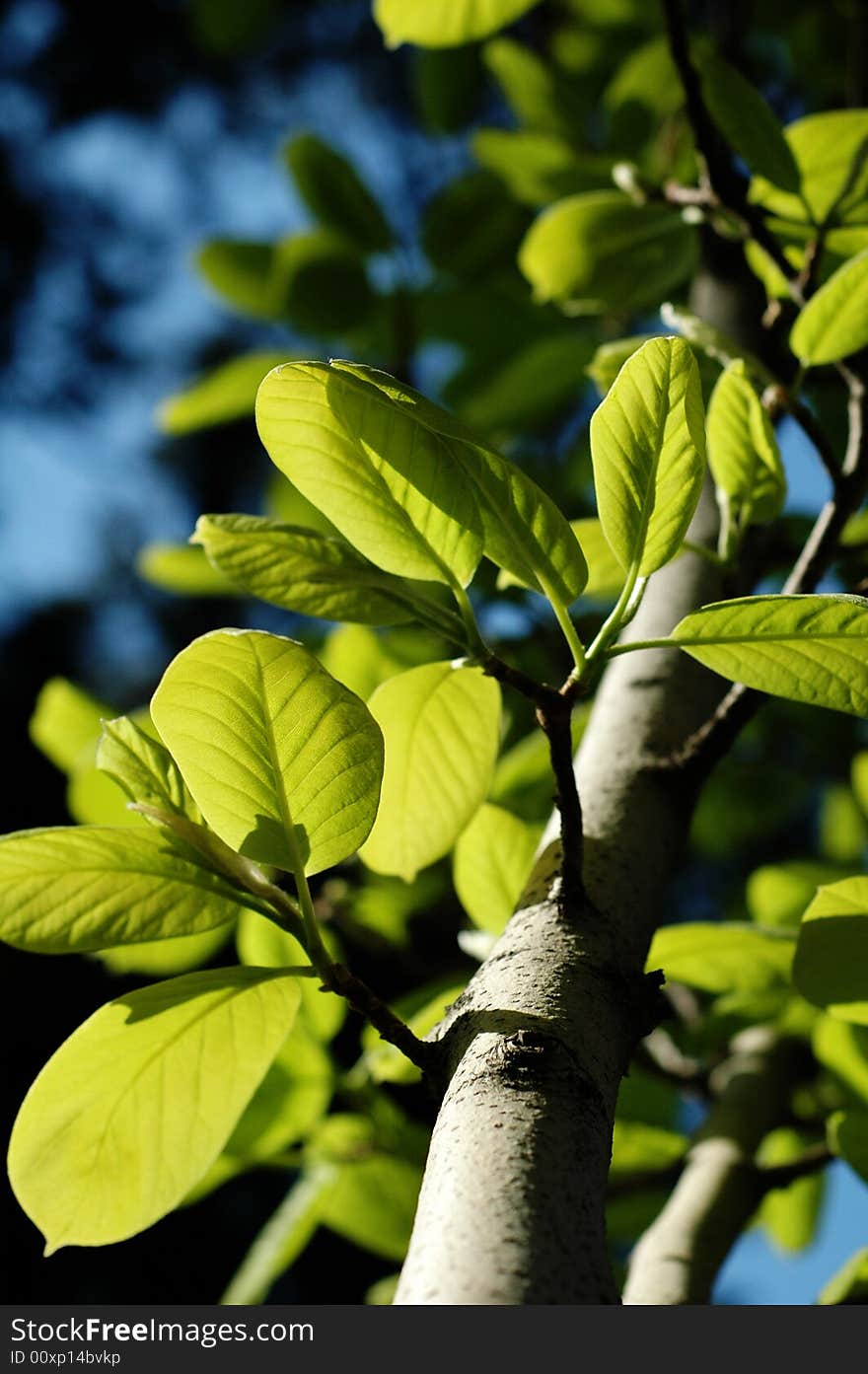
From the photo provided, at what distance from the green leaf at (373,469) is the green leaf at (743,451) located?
7.8 inches

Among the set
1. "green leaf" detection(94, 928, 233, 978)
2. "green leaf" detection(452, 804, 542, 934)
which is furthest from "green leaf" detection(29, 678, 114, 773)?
"green leaf" detection(452, 804, 542, 934)

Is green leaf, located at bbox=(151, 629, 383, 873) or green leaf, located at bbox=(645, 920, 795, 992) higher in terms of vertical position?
green leaf, located at bbox=(151, 629, 383, 873)

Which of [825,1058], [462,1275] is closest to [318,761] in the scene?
[462,1275]

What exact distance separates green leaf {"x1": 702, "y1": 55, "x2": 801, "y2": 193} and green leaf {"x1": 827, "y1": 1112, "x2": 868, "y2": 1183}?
0.64m

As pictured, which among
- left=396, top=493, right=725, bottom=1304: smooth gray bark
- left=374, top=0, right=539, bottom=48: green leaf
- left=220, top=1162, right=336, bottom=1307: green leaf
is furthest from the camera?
left=220, top=1162, right=336, bottom=1307: green leaf

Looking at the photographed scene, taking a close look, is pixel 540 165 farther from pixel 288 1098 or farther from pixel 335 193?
pixel 288 1098

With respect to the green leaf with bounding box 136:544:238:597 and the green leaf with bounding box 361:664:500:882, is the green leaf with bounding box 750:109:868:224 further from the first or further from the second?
the green leaf with bounding box 136:544:238:597

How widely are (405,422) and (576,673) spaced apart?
136 millimetres

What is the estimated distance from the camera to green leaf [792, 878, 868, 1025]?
564mm

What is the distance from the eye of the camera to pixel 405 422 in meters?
0.47

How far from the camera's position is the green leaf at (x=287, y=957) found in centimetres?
93

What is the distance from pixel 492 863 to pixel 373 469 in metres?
0.34

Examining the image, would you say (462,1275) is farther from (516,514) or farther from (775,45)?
(775,45)

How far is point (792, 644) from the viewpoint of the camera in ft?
1.60
